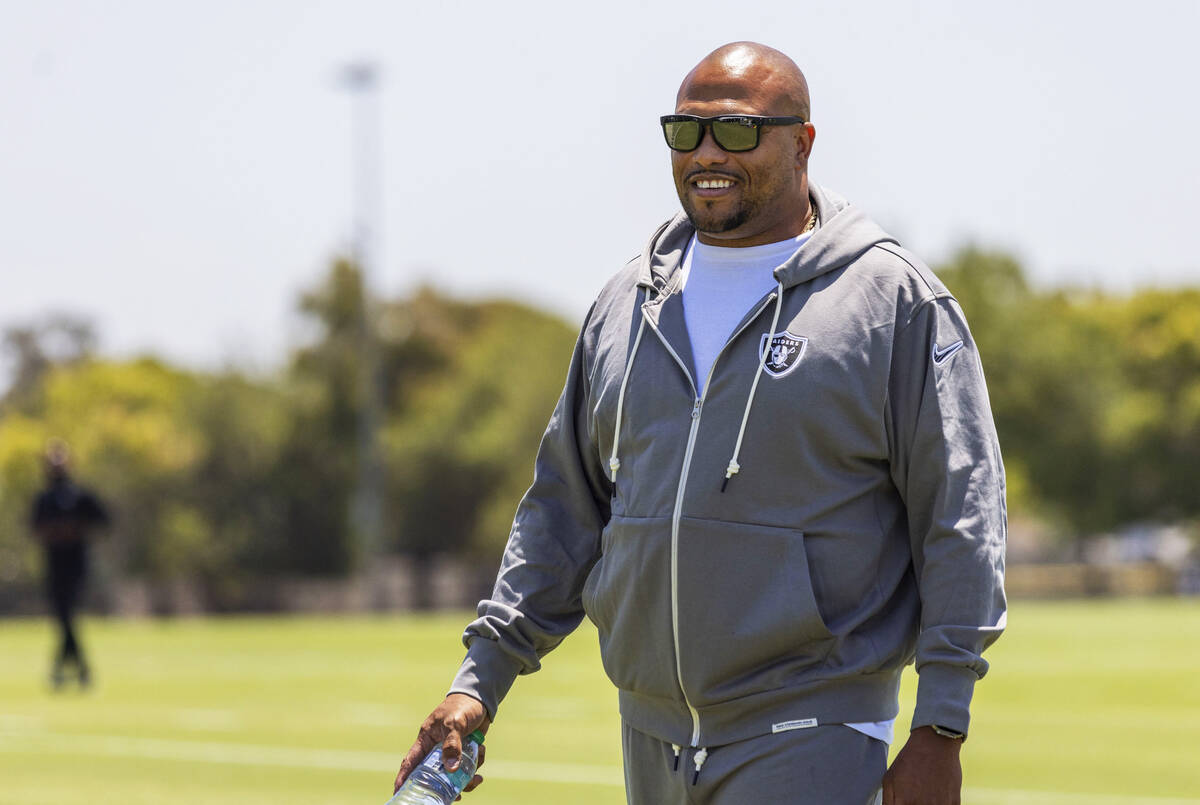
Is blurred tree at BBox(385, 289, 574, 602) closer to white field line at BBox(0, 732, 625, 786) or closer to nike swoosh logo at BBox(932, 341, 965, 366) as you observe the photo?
white field line at BBox(0, 732, 625, 786)

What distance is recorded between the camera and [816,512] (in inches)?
154

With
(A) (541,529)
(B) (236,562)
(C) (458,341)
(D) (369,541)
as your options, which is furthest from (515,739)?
(C) (458,341)

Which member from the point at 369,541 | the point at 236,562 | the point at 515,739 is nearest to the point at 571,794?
the point at 515,739

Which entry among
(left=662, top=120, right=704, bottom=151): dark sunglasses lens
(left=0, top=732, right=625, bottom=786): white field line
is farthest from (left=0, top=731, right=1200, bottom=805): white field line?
(left=662, top=120, right=704, bottom=151): dark sunglasses lens

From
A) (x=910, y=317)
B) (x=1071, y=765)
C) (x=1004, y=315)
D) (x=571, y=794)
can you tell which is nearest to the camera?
(x=910, y=317)

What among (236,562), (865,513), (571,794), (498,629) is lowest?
(236,562)

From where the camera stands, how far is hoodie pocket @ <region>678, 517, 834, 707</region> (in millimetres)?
3898

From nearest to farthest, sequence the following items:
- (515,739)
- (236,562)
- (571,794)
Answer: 1. (571,794)
2. (515,739)
3. (236,562)

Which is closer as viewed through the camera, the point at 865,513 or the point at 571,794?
the point at 865,513

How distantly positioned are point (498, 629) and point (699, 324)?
0.85 metres

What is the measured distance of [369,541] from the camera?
5034cm

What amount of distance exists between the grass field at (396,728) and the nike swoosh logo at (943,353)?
21.2 ft

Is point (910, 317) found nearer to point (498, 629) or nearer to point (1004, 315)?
point (498, 629)

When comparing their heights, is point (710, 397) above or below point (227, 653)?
above
